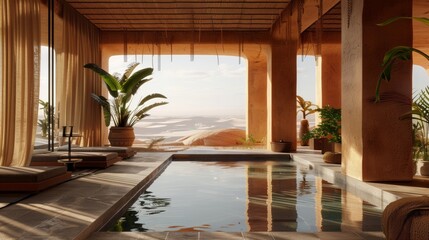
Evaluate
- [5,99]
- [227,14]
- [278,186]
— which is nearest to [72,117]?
[5,99]

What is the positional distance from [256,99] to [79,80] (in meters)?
5.47

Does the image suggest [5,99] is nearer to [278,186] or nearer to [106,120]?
[278,186]

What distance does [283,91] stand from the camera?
10656 mm

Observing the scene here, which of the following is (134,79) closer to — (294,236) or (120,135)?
(120,135)

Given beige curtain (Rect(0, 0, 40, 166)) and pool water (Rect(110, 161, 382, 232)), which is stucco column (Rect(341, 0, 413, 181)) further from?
beige curtain (Rect(0, 0, 40, 166))

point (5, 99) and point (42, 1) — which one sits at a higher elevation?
point (42, 1)

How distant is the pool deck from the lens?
2.92m

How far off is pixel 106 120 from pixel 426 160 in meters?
7.01

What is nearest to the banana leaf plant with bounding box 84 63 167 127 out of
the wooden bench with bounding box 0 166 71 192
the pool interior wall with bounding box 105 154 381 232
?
the pool interior wall with bounding box 105 154 381 232

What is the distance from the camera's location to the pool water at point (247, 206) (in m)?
3.52

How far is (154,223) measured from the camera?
3580 millimetres

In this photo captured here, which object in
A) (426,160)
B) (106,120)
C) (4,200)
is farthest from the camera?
(106,120)

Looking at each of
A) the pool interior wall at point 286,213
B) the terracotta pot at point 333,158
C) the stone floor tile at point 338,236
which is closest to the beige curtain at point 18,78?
the pool interior wall at point 286,213

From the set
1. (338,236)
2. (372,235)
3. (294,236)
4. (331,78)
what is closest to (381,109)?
(372,235)
